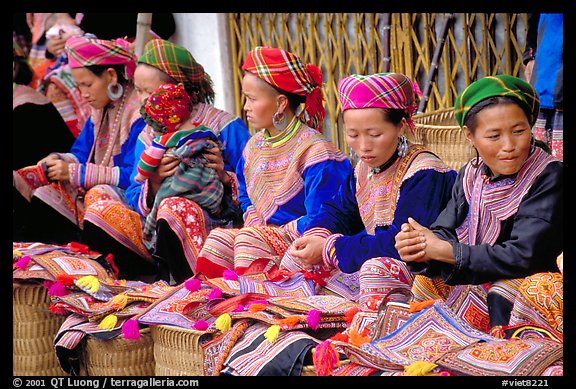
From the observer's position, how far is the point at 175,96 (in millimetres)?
4574

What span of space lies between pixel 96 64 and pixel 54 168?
24.1 inches

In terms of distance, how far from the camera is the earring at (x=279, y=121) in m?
4.13

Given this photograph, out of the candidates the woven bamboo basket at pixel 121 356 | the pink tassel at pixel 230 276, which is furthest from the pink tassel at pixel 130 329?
the pink tassel at pixel 230 276

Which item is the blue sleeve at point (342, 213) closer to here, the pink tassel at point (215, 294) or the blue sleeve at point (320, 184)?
the blue sleeve at point (320, 184)

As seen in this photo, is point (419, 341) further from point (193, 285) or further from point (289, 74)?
point (289, 74)

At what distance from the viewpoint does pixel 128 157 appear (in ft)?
17.2

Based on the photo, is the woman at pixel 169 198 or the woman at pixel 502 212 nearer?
the woman at pixel 502 212

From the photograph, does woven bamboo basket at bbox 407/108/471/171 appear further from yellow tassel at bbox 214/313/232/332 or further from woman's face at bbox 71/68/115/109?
woman's face at bbox 71/68/115/109

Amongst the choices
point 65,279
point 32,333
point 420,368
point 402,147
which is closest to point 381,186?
point 402,147

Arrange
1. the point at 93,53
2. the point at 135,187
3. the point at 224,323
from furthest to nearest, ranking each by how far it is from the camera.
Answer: the point at 93,53
the point at 135,187
the point at 224,323

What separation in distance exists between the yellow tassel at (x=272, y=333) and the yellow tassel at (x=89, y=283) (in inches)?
44.2

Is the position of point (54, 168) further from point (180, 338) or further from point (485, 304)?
A: point (485, 304)

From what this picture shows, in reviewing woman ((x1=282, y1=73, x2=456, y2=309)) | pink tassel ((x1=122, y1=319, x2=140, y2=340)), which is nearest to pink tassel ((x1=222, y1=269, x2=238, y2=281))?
woman ((x1=282, y1=73, x2=456, y2=309))

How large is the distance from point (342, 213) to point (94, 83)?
2.00m
